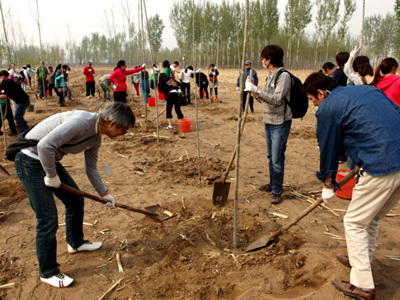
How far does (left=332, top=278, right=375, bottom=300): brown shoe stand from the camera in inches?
86.0

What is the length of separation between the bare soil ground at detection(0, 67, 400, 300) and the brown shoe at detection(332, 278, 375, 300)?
0.07 metres

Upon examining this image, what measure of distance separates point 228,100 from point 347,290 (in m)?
12.8

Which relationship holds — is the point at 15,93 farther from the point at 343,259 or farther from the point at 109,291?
the point at 343,259

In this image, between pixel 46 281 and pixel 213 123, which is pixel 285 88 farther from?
A: pixel 213 123

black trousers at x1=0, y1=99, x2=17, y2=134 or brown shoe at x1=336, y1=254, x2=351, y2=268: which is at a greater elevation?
black trousers at x1=0, y1=99, x2=17, y2=134

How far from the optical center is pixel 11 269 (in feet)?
9.03

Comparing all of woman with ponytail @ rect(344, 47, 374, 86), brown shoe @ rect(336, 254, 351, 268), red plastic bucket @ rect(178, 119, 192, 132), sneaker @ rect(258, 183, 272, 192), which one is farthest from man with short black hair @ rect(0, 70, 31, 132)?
brown shoe @ rect(336, 254, 351, 268)

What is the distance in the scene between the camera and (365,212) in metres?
2.12

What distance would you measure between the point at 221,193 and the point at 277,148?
1.01 meters

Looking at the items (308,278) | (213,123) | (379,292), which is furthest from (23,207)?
(213,123)

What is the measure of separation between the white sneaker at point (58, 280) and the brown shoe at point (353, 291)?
2.32 metres

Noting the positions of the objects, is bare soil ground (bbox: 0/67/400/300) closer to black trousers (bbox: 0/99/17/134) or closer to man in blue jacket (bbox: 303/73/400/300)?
man in blue jacket (bbox: 303/73/400/300)

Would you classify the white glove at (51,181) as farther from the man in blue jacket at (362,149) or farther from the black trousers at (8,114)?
the black trousers at (8,114)

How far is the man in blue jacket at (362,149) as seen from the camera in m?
1.98
